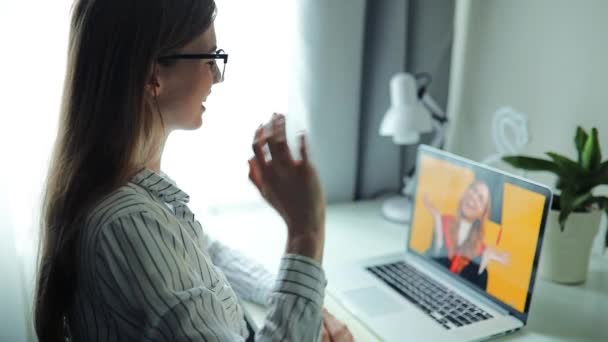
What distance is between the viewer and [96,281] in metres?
0.63

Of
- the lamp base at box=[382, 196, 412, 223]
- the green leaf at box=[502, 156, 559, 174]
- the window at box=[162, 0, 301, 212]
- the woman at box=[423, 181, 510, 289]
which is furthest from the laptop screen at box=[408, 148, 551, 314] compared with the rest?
the window at box=[162, 0, 301, 212]

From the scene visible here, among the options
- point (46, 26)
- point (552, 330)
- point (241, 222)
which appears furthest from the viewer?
point (241, 222)

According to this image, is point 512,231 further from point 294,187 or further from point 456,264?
point 294,187

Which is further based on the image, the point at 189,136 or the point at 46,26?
the point at 189,136

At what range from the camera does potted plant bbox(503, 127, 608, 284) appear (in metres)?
1.06

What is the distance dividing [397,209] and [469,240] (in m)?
0.41

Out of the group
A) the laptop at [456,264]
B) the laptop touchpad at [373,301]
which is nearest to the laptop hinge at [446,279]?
the laptop at [456,264]

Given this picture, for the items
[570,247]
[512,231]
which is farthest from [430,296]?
[570,247]

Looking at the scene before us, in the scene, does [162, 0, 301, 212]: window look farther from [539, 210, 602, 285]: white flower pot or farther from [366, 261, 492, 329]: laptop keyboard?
[539, 210, 602, 285]: white flower pot

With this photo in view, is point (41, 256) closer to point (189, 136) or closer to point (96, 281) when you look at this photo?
point (96, 281)

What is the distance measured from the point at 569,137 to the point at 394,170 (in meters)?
0.51

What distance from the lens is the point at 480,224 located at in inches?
41.8

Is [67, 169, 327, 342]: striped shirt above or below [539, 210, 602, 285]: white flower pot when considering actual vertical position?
above

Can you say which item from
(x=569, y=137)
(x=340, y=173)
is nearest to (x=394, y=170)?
(x=340, y=173)
